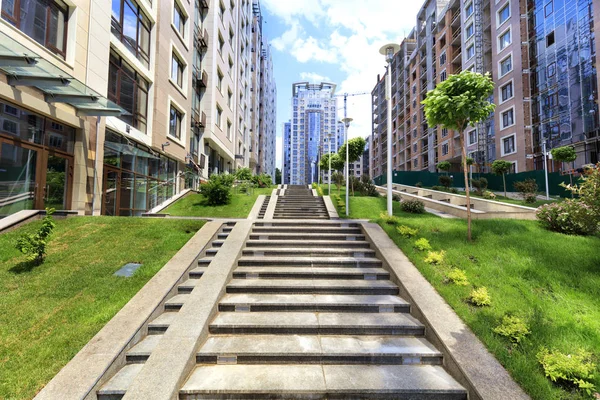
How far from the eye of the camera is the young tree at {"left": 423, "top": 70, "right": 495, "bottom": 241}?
7.75 meters

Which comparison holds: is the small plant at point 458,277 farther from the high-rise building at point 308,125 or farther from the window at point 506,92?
the high-rise building at point 308,125

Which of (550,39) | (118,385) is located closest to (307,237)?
(118,385)

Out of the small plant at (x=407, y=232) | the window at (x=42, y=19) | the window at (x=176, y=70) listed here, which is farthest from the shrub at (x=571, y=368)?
the window at (x=176, y=70)

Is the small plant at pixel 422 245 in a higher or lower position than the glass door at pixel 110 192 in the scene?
lower

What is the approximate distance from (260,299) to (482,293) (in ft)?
13.4

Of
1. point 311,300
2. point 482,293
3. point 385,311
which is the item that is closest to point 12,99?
point 311,300

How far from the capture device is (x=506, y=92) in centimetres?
3228

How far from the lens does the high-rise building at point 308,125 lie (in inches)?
3812

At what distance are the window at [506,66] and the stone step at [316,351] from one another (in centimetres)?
3873

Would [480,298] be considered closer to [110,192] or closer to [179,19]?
[110,192]

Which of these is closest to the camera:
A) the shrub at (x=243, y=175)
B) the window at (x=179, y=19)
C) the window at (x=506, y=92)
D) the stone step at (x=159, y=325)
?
the stone step at (x=159, y=325)

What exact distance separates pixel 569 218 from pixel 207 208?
15.7 metres

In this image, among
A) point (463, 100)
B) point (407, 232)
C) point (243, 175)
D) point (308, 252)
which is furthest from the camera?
point (243, 175)

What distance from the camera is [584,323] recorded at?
439 cm
